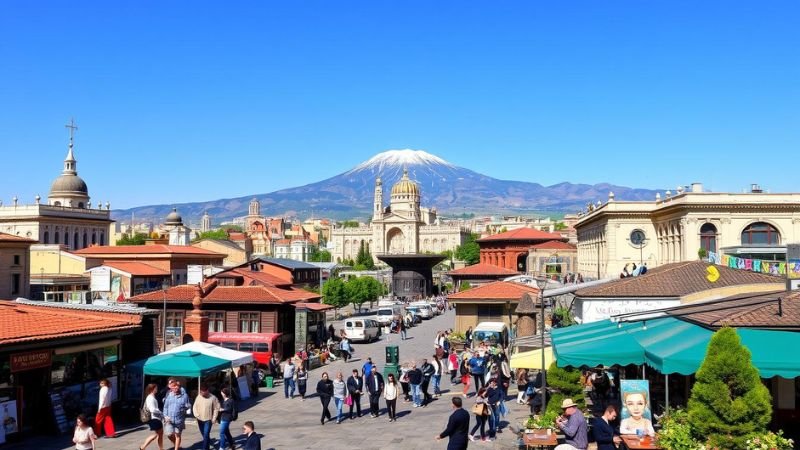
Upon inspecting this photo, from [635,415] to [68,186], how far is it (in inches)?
3915

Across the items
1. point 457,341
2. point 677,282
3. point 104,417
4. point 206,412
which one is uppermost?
point 677,282

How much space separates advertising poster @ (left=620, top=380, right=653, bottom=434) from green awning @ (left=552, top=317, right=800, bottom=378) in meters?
0.52

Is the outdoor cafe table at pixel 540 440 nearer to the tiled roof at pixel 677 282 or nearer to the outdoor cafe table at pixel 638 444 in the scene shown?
the outdoor cafe table at pixel 638 444

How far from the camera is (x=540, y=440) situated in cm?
1401

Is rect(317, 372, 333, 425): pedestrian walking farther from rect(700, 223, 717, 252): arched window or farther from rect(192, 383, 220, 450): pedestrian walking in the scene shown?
rect(700, 223, 717, 252): arched window

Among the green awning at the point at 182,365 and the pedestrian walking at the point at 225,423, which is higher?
the green awning at the point at 182,365

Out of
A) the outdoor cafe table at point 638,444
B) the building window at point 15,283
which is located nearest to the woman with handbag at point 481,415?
the outdoor cafe table at point 638,444

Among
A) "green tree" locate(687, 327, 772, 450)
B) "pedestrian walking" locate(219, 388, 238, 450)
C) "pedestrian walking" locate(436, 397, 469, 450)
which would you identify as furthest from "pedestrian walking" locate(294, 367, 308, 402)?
"green tree" locate(687, 327, 772, 450)

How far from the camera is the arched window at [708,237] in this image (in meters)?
50.7

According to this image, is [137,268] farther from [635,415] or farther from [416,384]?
[635,415]

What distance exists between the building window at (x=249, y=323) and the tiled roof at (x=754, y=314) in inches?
768

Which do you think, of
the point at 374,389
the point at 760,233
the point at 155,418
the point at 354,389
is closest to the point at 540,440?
the point at 374,389

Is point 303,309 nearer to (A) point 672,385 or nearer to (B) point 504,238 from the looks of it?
(A) point 672,385

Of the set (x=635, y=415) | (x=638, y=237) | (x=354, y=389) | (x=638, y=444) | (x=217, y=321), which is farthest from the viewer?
(x=638, y=237)
